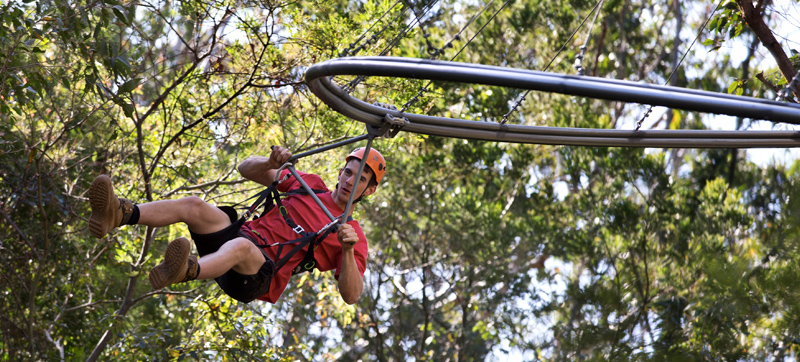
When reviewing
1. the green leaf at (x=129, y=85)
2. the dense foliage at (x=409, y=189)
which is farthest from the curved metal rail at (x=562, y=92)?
the green leaf at (x=129, y=85)

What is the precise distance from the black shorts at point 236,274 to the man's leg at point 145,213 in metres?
0.04

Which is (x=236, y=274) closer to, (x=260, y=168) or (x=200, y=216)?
(x=200, y=216)

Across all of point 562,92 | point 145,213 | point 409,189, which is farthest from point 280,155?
point 409,189

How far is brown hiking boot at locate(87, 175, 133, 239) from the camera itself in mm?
3084

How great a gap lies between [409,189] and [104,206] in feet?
27.9

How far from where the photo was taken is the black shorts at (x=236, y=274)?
11.2ft

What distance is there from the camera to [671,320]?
9477 mm

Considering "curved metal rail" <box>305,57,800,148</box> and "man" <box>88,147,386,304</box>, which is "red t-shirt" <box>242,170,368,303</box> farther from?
"curved metal rail" <box>305,57,800,148</box>

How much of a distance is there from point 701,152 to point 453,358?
5.14 m

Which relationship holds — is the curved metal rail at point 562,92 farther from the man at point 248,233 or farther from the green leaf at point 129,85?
the green leaf at point 129,85

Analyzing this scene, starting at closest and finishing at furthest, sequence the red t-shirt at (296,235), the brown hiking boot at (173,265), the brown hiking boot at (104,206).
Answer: the brown hiking boot at (173,265), the brown hiking boot at (104,206), the red t-shirt at (296,235)

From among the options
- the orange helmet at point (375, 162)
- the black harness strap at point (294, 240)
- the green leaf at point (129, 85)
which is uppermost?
the green leaf at point (129, 85)

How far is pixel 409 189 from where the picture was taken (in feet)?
37.7

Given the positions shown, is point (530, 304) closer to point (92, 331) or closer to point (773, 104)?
point (92, 331)
